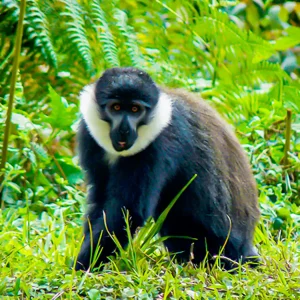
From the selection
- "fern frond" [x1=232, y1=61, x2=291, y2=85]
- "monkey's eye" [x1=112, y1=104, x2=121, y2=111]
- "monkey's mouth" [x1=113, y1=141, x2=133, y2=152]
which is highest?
"monkey's eye" [x1=112, y1=104, x2=121, y2=111]

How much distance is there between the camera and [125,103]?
423 cm

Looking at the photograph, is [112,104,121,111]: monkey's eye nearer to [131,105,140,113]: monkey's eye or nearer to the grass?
[131,105,140,113]: monkey's eye

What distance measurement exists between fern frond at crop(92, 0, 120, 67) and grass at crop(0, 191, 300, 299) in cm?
181

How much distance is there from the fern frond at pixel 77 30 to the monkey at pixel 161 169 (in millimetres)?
1188

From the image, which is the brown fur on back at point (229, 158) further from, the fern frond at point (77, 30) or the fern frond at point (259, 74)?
the fern frond at point (259, 74)

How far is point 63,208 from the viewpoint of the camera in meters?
5.47

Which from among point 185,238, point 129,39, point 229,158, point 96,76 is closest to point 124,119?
point 229,158

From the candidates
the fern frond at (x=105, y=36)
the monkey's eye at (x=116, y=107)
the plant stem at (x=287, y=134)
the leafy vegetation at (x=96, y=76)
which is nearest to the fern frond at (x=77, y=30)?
the leafy vegetation at (x=96, y=76)

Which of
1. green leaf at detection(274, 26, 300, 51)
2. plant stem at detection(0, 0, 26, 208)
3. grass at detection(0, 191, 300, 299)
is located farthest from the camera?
green leaf at detection(274, 26, 300, 51)

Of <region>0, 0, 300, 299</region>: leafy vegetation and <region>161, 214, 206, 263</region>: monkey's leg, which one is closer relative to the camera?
<region>0, 0, 300, 299</region>: leafy vegetation

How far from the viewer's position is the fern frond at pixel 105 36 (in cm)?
591

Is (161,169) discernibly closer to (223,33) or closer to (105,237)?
(105,237)

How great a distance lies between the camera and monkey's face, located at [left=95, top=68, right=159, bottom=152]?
13.8 feet

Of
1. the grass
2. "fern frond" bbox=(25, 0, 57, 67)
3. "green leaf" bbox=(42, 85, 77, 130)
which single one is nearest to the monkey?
the grass
